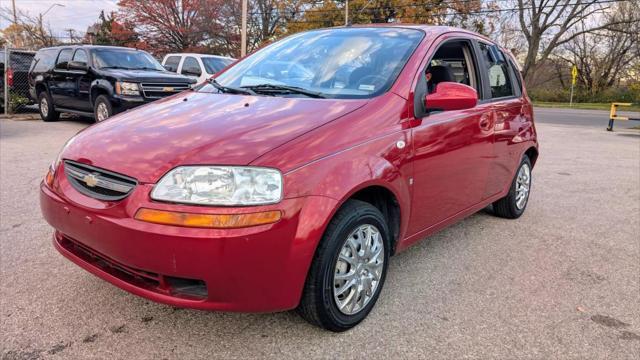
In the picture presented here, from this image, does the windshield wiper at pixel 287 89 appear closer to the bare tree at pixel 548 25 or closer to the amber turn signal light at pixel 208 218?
the amber turn signal light at pixel 208 218

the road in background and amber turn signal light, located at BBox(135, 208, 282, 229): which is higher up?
amber turn signal light, located at BBox(135, 208, 282, 229)

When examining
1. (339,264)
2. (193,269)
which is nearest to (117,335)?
(193,269)

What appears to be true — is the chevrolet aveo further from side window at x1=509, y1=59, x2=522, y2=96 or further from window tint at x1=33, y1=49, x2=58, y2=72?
window tint at x1=33, y1=49, x2=58, y2=72

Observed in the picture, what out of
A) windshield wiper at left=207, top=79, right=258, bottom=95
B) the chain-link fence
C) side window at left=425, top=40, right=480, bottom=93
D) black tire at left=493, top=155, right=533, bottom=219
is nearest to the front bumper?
windshield wiper at left=207, top=79, right=258, bottom=95

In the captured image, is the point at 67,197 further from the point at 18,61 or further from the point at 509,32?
the point at 509,32

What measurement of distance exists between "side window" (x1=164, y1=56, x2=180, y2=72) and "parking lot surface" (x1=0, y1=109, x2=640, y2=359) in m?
10.4

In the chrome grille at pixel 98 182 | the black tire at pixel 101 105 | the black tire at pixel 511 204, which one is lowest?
the black tire at pixel 511 204

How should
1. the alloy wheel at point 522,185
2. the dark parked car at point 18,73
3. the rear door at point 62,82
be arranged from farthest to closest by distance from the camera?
1. the dark parked car at point 18,73
2. the rear door at point 62,82
3. the alloy wheel at point 522,185

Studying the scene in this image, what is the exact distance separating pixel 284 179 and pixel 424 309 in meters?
1.32

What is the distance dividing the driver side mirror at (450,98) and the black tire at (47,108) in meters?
11.4

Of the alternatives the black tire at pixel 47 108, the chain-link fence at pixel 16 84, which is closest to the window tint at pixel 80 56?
the black tire at pixel 47 108

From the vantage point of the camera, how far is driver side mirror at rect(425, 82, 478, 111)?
9.67 feet

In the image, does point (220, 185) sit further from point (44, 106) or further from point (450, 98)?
point (44, 106)

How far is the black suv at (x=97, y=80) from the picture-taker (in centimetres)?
948
